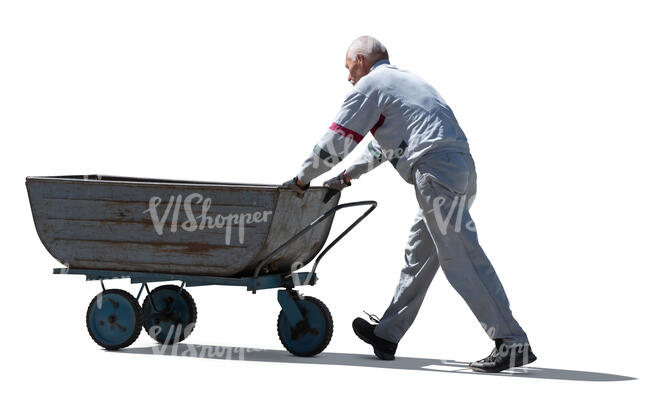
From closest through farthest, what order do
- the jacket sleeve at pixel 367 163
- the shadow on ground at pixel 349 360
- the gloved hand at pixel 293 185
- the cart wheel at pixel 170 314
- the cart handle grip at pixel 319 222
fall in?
1. the shadow on ground at pixel 349 360
2. the gloved hand at pixel 293 185
3. the cart handle grip at pixel 319 222
4. the jacket sleeve at pixel 367 163
5. the cart wheel at pixel 170 314

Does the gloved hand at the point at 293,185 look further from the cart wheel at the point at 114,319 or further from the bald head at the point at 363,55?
the cart wheel at the point at 114,319

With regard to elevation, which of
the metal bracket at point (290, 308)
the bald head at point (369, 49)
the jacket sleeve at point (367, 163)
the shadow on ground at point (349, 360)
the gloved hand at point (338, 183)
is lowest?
the shadow on ground at point (349, 360)

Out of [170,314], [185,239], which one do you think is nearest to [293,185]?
[185,239]

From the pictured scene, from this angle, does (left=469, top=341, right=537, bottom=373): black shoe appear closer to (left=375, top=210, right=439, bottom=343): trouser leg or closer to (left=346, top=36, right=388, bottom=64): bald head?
(left=375, top=210, right=439, bottom=343): trouser leg

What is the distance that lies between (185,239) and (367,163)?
3.53 ft

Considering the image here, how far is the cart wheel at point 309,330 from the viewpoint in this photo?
8.63 m

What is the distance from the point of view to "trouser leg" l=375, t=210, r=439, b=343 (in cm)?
862

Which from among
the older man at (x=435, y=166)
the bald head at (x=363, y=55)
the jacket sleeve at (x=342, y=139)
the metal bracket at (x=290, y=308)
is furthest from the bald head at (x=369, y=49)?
the metal bracket at (x=290, y=308)

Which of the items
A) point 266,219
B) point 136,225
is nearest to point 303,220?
point 266,219

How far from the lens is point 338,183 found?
8.71m

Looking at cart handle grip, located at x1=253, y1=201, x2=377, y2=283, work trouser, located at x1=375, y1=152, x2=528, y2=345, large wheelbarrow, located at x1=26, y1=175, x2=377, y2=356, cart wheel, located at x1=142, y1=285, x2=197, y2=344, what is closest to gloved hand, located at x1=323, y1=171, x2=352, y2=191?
large wheelbarrow, located at x1=26, y1=175, x2=377, y2=356

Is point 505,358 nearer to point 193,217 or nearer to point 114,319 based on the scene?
point 193,217

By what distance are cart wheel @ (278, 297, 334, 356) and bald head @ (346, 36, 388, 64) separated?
1.35m

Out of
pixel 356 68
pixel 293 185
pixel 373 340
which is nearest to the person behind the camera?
pixel 293 185
